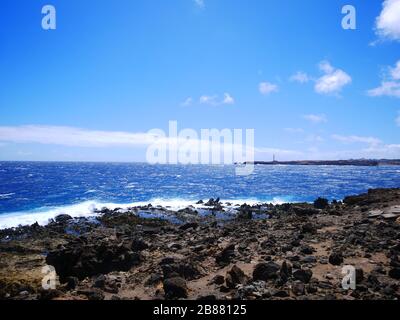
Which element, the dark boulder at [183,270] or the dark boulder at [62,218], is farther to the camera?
the dark boulder at [62,218]

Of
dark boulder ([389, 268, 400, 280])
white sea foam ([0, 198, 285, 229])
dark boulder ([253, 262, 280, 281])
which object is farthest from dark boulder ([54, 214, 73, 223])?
dark boulder ([389, 268, 400, 280])

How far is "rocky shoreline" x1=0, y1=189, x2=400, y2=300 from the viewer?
1106 centimetres

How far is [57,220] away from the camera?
32.8 metres

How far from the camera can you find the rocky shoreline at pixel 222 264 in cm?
1106

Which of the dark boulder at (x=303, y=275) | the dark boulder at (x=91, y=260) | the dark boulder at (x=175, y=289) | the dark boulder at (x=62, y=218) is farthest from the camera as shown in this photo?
the dark boulder at (x=62, y=218)

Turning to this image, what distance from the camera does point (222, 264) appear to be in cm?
1445

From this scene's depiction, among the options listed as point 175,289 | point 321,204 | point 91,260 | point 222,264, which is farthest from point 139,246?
point 321,204

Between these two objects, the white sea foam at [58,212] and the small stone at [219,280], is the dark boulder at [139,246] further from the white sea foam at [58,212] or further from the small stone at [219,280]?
the white sea foam at [58,212]

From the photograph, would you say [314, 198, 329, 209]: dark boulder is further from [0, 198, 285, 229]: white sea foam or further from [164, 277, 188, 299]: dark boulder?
[164, 277, 188, 299]: dark boulder

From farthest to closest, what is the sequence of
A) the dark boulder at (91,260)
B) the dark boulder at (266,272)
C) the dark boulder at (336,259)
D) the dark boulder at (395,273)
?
the dark boulder at (91,260) < the dark boulder at (336,259) < the dark boulder at (266,272) < the dark boulder at (395,273)

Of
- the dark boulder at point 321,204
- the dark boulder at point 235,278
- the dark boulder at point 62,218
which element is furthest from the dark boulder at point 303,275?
the dark boulder at point 62,218

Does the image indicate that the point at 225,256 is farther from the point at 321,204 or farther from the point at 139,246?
the point at 321,204
